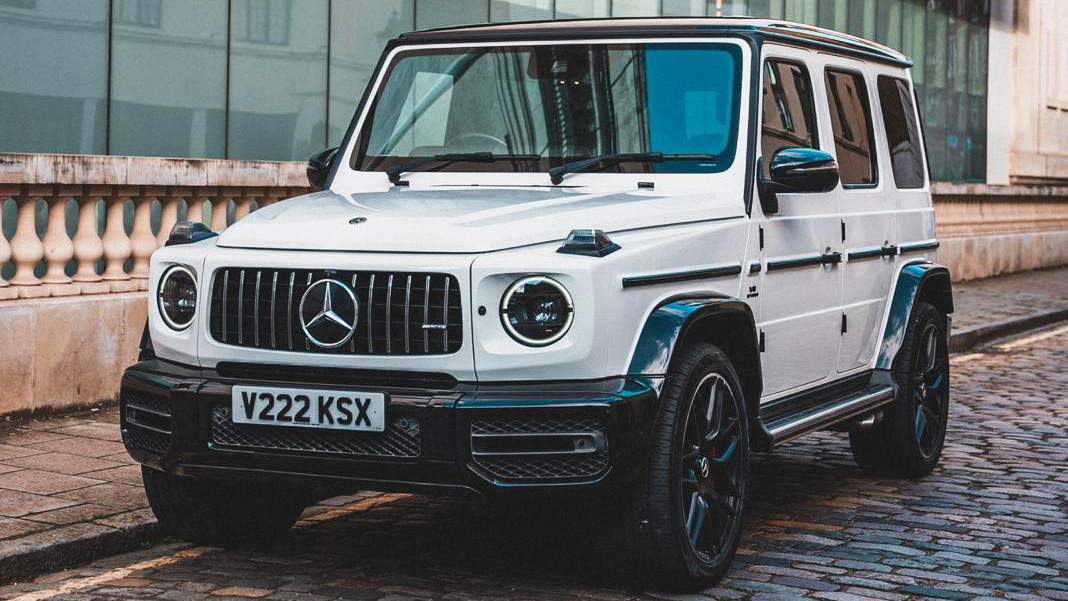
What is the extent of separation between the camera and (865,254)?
7.04 m

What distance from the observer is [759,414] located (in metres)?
5.76

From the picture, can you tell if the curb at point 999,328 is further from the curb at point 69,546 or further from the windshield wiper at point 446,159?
the curb at point 69,546

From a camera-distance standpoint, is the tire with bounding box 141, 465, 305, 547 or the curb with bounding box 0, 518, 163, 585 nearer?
the curb with bounding box 0, 518, 163, 585

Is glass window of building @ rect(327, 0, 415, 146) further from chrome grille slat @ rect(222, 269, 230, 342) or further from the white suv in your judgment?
chrome grille slat @ rect(222, 269, 230, 342)

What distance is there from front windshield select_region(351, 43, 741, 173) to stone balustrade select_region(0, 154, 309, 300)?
9.34 feet

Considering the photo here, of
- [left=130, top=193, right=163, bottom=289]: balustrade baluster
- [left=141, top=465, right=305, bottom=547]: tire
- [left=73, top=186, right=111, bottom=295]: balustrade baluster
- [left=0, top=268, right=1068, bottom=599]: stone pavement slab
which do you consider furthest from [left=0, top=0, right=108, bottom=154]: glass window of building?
[left=141, top=465, right=305, bottom=547]: tire

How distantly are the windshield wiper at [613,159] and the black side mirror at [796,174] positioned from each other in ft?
0.80

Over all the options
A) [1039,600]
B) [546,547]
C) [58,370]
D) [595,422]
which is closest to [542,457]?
[595,422]

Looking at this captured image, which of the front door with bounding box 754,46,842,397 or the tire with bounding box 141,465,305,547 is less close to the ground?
the front door with bounding box 754,46,842,397

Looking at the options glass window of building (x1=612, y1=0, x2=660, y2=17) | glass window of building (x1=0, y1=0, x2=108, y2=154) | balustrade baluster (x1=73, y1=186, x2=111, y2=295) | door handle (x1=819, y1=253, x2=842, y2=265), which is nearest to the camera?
door handle (x1=819, y1=253, x2=842, y2=265)

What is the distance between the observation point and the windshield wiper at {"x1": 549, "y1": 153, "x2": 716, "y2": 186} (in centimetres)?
589

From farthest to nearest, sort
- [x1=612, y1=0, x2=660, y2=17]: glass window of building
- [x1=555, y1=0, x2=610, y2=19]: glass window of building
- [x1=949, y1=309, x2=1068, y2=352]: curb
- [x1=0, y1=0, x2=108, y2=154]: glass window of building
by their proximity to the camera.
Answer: [x1=612, y1=0, x2=660, y2=17]: glass window of building → [x1=555, y1=0, x2=610, y2=19]: glass window of building → [x1=949, y1=309, x2=1068, y2=352]: curb → [x1=0, y1=0, x2=108, y2=154]: glass window of building

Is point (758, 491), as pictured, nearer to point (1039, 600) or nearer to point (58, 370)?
point (1039, 600)

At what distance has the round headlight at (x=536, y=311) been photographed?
15.6 feet
